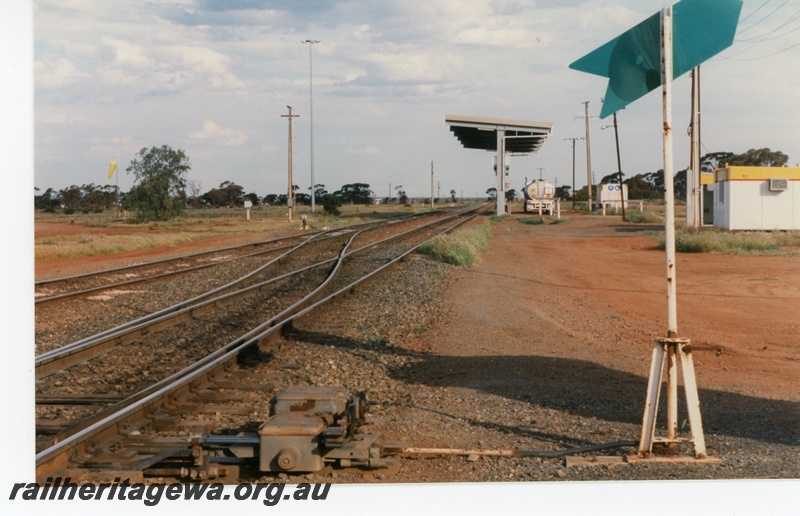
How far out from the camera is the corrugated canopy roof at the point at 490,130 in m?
42.3

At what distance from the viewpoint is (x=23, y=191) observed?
5.42 metres

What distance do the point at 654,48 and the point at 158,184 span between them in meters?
45.8

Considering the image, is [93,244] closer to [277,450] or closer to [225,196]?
[277,450]

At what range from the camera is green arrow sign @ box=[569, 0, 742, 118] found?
Result: 19.7 feet

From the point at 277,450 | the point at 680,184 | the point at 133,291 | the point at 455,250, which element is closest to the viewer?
the point at 277,450

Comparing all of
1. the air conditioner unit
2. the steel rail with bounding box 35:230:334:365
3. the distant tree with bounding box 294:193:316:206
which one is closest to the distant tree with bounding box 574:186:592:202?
the distant tree with bounding box 294:193:316:206

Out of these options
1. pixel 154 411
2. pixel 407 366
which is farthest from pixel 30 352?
pixel 407 366

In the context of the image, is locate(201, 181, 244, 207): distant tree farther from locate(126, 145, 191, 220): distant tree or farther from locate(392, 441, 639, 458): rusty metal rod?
locate(392, 441, 639, 458): rusty metal rod

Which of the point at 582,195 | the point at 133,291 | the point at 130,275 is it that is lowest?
the point at 133,291

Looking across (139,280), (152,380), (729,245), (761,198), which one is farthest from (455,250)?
(761,198)

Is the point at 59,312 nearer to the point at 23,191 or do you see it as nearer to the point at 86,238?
the point at 23,191

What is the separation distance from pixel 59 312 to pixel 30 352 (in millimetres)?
8839

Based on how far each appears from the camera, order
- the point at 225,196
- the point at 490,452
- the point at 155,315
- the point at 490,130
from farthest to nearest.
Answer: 1. the point at 225,196
2. the point at 490,130
3. the point at 155,315
4. the point at 490,452

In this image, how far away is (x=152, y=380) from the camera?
28.9 feet
